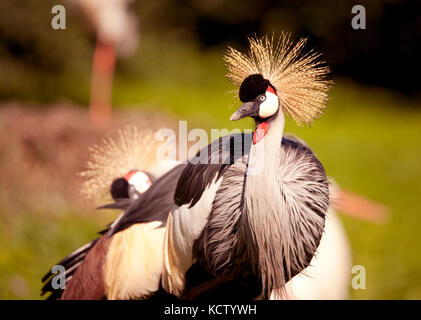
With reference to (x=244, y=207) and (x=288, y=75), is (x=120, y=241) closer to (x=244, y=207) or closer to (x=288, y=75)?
(x=244, y=207)

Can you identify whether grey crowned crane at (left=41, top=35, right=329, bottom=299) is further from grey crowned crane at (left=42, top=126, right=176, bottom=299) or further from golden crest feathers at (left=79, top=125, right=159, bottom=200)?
golden crest feathers at (left=79, top=125, right=159, bottom=200)

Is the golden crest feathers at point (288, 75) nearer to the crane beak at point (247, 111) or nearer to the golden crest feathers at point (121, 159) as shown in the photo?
the crane beak at point (247, 111)

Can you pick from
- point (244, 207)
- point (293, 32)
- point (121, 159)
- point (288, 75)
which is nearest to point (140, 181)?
point (121, 159)

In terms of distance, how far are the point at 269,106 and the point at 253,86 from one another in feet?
0.18

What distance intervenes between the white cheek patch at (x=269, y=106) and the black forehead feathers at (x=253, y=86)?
0.02 metres

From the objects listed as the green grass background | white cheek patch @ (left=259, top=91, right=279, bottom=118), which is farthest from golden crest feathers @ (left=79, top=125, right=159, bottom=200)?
white cheek patch @ (left=259, top=91, right=279, bottom=118)

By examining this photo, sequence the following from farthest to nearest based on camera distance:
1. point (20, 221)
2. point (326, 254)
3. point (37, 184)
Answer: point (37, 184) → point (20, 221) → point (326, 254)

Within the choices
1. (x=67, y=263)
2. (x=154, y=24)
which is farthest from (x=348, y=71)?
(x=67, y=263)

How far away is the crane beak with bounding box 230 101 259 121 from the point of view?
121cm

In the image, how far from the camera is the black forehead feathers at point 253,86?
122 cm

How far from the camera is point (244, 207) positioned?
1261 millimetres

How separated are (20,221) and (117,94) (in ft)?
12.8

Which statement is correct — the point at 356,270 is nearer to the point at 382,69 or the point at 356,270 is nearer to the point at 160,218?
the point at 160,218

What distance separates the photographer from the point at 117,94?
6.68 metres
